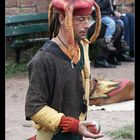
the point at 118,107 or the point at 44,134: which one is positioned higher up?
the point at 44,134

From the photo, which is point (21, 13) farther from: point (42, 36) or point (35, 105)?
point (35, 105)

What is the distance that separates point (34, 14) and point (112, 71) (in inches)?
65.2

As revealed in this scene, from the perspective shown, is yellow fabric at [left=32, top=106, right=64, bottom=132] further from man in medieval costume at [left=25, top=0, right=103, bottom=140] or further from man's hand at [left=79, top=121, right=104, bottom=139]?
man's hand at [left=79, top=121, right=104, bottom=139]

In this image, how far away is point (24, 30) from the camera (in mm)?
8672

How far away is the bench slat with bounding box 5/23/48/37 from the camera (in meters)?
8.53

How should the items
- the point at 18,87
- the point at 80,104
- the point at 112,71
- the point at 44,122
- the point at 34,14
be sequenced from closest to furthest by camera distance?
1. the point at 44,122
2. the point at 80,104
3. the point at 18,87
4. the point at 112,71
5. the point at 34,14

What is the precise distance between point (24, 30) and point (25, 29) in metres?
0.03

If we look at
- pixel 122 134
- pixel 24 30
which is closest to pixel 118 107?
pixel 122 134

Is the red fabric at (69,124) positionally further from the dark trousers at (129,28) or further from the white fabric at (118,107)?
the dark trousers at (129,28)

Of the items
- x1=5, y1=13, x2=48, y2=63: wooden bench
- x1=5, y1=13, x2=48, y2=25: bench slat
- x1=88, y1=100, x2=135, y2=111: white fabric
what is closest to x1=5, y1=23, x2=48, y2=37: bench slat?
x1=5, y1=13, x2=48, y2=63: wooden bench

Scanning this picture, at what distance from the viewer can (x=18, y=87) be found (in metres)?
7.45

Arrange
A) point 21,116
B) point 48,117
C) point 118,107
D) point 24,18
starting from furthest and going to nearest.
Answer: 1. point 24,18
2. point 118,107
3. point 21,116
4. point 48,117

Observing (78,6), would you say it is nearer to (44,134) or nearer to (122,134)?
(44,134)
